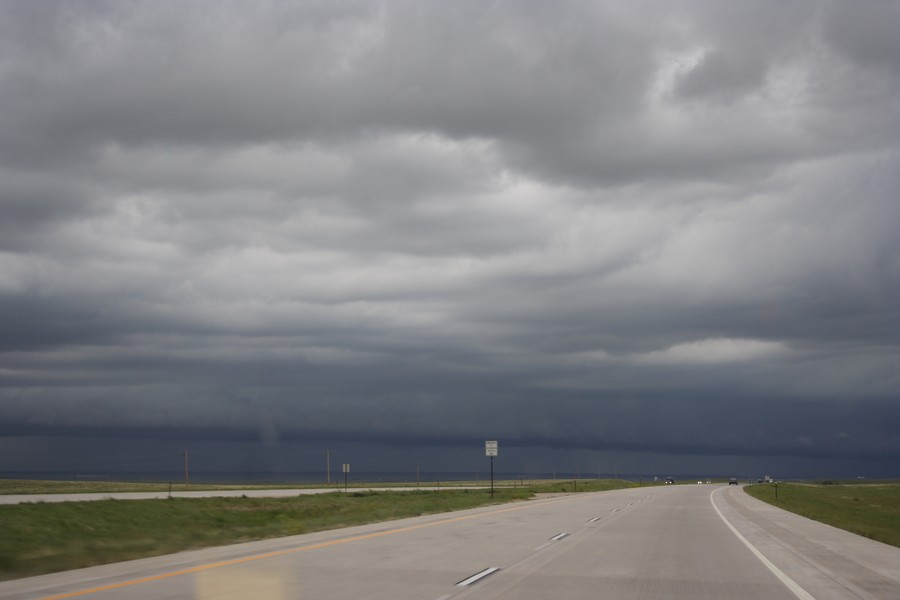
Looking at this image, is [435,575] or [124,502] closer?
[435,575]

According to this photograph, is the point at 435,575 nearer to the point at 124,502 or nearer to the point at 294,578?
the point at 294,578

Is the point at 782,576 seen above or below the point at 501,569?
below

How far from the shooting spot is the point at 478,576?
1433cm

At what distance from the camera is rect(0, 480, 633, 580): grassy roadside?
17.1 meters

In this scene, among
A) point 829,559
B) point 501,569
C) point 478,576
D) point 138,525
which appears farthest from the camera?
point 138,525

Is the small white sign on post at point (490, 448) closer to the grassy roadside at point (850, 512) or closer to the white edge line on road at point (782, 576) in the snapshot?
the grassy roadside at point (850, 512)

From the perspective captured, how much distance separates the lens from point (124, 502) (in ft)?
122

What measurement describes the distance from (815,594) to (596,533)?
1221cm

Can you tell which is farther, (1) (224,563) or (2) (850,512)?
(2) (850,512)

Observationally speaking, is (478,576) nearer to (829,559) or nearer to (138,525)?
(829,559)

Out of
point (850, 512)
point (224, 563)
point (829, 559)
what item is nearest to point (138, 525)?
Result: point (224, 563)

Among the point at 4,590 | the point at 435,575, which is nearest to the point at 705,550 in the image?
the point at 435,575

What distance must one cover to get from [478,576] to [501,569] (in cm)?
129

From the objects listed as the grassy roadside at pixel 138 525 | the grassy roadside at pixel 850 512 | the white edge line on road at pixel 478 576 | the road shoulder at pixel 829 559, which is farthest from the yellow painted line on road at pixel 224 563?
the grassy roadside at pixel 850 512
